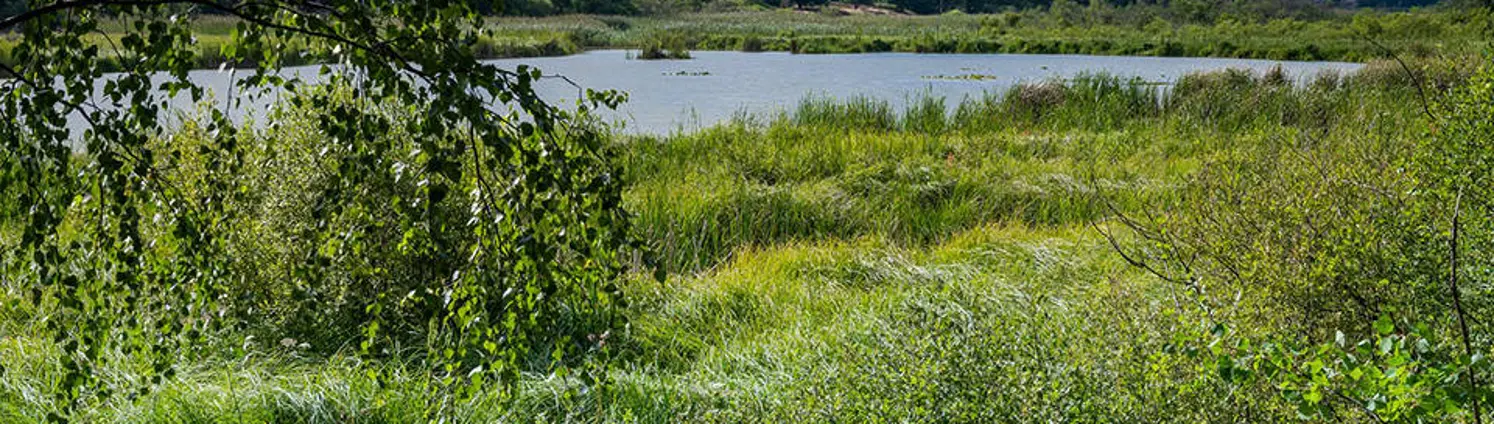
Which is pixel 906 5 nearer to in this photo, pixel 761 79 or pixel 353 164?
pixel 761 79

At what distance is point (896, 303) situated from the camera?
4.07 m

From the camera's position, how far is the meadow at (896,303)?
2.32 m

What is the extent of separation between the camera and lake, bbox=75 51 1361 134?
1250 centimetres

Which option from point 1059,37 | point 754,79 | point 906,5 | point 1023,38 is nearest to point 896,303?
point 754,79

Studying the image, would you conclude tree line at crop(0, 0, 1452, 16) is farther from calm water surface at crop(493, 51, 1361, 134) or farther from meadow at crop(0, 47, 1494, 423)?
meadow at crop(0, 47, 1494, 423)

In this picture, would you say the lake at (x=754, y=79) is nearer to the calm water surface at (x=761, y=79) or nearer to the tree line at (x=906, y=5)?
the calm water surface at (x=761, y=79)

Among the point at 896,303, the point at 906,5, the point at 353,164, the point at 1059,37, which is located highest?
the point at 906,5

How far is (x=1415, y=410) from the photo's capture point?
1412 mm

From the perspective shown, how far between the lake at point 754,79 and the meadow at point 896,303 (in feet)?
10.3

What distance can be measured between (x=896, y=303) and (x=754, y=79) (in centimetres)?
1348

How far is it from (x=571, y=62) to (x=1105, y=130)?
12.3m

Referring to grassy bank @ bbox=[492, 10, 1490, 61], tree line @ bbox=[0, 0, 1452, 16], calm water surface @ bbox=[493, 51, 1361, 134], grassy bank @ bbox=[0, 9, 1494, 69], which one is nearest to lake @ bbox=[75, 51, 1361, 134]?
calm water surface @ bbox=[493, 51, 1361, 134]

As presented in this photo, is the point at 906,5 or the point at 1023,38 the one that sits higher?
the point at 906,5

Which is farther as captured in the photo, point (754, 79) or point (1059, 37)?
point (1059, 37)
